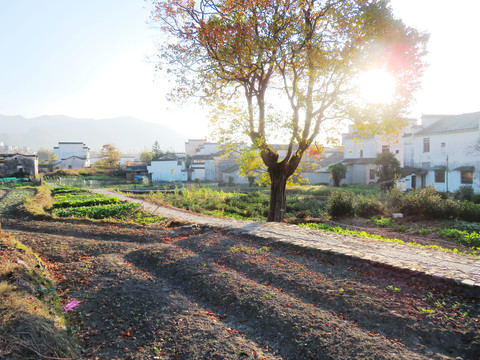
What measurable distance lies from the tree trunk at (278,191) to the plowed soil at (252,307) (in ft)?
16.0

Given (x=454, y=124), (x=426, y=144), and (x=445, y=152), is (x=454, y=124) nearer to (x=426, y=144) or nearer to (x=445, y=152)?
(x=445, y=152)

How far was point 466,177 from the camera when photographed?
84.8 ft

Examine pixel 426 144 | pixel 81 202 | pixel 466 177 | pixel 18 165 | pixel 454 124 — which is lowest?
pixel 81 202

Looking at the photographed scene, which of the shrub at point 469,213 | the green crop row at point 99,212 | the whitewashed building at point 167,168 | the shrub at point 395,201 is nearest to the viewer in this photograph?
the green crop row at point 99,212

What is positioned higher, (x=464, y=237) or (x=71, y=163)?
(x=71, y=163)

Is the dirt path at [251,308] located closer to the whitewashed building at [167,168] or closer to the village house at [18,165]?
the village house at [18,165]

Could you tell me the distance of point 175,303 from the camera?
4645mm

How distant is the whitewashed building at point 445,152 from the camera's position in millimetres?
25594

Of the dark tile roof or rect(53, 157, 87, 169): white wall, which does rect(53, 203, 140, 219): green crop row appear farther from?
rect(53, 157, 87, 169): white wall

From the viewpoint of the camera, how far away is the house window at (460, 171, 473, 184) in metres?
25.5

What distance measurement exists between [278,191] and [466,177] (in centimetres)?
2145

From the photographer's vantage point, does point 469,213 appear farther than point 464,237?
Yes

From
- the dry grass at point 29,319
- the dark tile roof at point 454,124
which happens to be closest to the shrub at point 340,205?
the dry grass at point 29,319

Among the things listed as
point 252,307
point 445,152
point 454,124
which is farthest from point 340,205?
point 454,124
